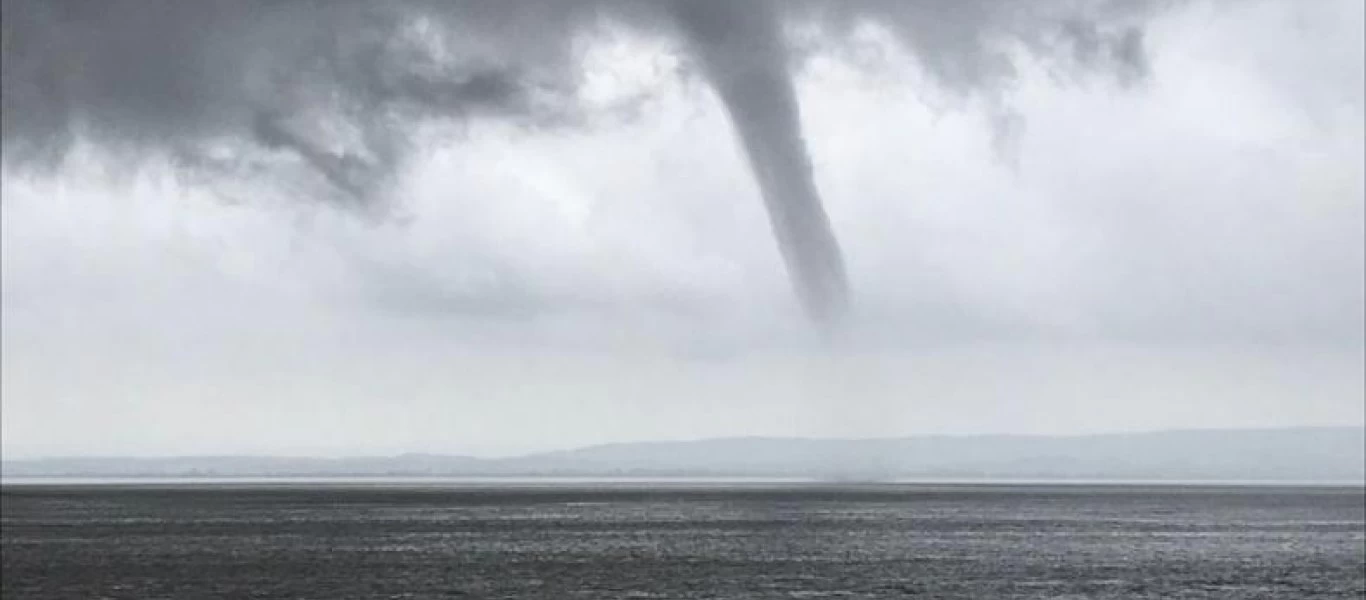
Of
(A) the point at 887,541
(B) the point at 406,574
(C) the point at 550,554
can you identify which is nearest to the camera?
(B) the point at 406,574

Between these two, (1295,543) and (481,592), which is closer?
(481,592)

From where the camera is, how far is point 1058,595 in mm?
79562

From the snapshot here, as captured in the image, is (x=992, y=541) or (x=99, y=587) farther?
(x=992, y=541)

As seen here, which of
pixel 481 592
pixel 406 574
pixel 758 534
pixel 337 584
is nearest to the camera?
pixel 481 592

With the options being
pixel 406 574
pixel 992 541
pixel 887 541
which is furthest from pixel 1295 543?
pixel 406 574

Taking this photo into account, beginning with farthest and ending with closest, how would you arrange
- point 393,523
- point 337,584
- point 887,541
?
point 393,523
point 887,541
point 337,584

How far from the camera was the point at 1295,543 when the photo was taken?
137m

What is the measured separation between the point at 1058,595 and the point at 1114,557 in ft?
111

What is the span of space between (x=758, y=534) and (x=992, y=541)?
22.1 metres

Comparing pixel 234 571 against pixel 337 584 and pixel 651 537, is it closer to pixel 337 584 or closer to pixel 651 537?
pixel 337 584

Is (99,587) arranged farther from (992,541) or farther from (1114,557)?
(992,541)

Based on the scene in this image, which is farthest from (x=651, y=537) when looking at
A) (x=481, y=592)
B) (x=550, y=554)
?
(x=481, y=592)

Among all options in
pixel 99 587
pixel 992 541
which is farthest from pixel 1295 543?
pixel 99 587

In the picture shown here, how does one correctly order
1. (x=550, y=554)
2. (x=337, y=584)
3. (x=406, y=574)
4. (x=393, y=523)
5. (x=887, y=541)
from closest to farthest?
(x=337, y=584) < (x=406, y=574) < (x=550, y=554) < (x=887, y=541) < (x=393, y=523)
